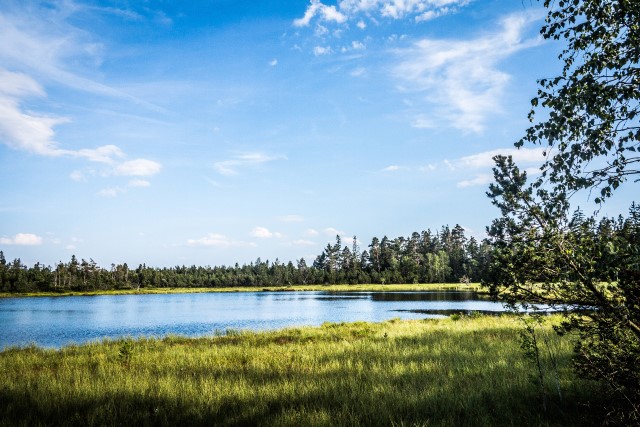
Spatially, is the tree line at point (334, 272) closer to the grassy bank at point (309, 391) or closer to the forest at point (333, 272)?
the forest at point (333, 272)

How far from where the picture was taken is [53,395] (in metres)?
9.39

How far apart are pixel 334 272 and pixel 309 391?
164m

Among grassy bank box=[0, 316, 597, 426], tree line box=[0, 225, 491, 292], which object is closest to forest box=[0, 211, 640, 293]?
tree line box=[0, 225, 491, 292]

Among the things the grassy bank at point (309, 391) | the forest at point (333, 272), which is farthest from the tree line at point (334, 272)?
the grassy bank at point (309, 391)

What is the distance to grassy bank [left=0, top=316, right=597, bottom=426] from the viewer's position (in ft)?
24.0

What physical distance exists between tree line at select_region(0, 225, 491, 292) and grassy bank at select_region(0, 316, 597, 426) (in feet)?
448

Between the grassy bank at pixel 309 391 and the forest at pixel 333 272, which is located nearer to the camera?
the grassy bank at pixel 309 391

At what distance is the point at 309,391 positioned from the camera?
917 centimetres

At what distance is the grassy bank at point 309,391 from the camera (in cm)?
730

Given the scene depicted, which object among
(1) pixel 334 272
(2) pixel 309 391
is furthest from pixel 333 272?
(2) pixel 309 391

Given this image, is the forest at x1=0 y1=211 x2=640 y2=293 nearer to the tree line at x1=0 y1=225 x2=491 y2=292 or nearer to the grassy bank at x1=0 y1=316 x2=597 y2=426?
the tree line at x1=0 y1=225 x2=491 y2=292

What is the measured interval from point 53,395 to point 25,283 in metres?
165

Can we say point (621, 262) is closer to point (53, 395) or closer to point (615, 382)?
point (615, 382)

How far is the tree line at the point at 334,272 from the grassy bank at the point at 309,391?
448ft
